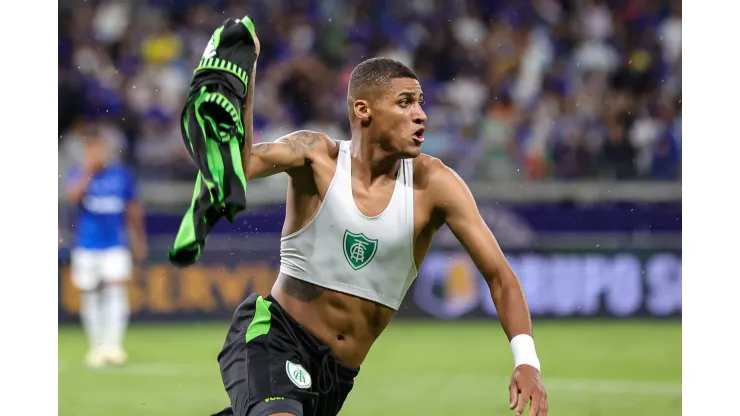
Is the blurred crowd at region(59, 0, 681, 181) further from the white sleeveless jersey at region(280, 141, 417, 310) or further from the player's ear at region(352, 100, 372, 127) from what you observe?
the white sleeveless jersey at region(280, 141, 417, 310)

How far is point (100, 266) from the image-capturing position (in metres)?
10.8

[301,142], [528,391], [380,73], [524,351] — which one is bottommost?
[528,391]

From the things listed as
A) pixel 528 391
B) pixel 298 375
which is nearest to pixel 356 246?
pixel 298 375

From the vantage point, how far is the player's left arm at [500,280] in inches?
174

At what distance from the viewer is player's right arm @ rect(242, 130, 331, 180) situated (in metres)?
4.62

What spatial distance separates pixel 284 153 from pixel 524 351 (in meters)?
1.34

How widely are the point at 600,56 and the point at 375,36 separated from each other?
10.5 ft

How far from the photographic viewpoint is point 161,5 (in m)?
15.1

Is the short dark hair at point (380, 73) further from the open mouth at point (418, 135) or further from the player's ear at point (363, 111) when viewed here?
the open mouth at point (418, 135)

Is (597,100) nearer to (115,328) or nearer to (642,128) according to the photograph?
(642,128)

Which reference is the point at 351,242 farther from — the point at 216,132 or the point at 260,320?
the point at 216,132

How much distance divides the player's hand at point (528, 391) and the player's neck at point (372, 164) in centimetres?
117

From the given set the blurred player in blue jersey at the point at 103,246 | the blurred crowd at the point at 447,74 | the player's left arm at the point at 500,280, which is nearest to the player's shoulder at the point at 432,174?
the player's left arm at the point at 500,280

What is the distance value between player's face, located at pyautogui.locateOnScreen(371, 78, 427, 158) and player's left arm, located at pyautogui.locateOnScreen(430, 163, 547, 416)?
19 cm
